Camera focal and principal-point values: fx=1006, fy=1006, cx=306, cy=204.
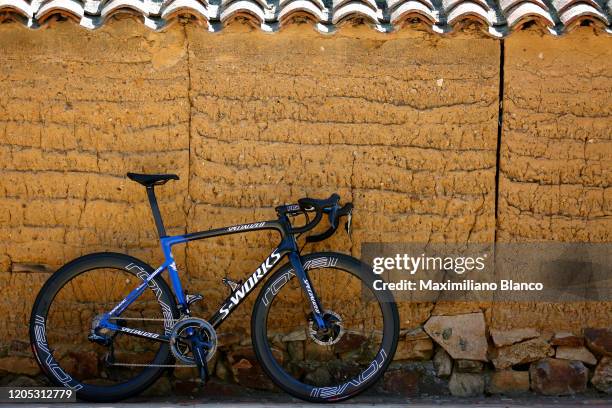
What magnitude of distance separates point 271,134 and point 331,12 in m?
0.77

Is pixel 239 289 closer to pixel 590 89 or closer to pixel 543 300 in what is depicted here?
pixel 543 300

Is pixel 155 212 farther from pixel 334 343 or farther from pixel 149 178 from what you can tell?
pixel 334 343

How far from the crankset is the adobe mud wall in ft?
1.36

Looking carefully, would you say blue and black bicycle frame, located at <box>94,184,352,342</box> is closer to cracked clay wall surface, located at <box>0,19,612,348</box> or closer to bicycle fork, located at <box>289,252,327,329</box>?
bicycle fork, located at <box>289,252,327,329</box>

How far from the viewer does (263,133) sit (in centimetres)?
581

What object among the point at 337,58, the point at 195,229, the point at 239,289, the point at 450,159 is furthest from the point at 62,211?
the point at 450,159

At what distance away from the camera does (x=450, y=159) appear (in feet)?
19.2

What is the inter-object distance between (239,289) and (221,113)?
1025 millimetres

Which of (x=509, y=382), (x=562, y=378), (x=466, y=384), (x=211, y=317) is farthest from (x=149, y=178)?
(x=562, y=378)

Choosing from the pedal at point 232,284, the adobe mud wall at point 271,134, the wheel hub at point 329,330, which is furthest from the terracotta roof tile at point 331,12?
the wheel hub at point 329,330

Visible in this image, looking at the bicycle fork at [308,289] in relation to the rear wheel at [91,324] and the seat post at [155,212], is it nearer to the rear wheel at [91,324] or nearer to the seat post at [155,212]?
the seat post at [155,212]

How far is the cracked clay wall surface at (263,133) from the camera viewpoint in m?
5.77

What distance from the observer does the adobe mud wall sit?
5773mm

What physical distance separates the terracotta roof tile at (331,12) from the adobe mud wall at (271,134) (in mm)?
147
